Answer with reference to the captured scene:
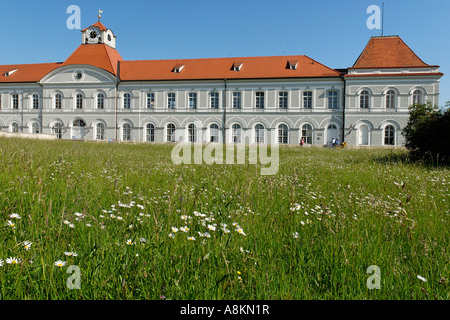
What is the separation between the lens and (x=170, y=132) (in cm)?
3969

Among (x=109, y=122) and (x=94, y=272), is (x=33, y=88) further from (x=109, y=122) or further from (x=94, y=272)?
(x=94, y=272)

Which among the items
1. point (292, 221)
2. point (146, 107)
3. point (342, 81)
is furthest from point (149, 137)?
point (292, 221)

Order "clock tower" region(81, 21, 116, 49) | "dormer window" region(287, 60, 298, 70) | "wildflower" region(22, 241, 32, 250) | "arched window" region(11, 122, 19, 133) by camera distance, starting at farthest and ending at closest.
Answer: "clock tower" region(81, 21, 116, 49)
"arched window" region(11, 122, 19, 133)
"dormer window" region(287, 60, 298, 70)
"wildflower" region(22, 241, 32, 250)

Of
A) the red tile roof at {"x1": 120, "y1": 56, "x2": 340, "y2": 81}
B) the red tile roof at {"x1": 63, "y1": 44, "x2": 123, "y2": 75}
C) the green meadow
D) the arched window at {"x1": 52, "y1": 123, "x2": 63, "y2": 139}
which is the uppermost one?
the red tile roof at {"x1": 63, "y1": 44, "x2": 123, "y2": 75}

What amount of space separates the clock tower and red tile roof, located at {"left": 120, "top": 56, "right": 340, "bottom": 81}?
5322mm

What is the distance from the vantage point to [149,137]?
1574 inches

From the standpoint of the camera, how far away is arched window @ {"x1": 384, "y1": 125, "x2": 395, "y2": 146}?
1321 inches

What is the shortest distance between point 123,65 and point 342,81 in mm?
30530

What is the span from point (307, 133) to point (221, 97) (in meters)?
12.1

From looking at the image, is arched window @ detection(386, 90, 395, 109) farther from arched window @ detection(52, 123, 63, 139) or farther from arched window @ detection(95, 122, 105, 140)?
arched window @ detection(52, 123, 63, 139)

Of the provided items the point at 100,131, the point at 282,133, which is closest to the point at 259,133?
the point at 282,133

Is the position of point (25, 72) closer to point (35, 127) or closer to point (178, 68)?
point (35, 127)

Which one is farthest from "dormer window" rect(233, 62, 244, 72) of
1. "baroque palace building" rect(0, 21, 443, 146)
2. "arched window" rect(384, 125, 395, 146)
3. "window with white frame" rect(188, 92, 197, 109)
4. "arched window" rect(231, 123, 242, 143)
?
"arched window" rect(384, 125, 395, 146)

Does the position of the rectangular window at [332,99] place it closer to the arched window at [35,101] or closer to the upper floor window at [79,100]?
the upper floor window at [79,100]
